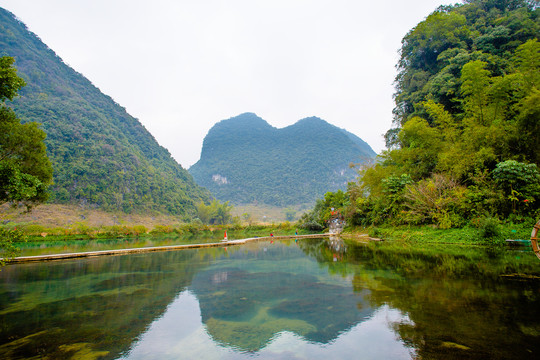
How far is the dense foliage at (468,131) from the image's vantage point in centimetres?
1217

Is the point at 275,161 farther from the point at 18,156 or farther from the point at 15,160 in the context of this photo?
the point at 15,160

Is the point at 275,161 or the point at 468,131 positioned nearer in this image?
the point at 468,131

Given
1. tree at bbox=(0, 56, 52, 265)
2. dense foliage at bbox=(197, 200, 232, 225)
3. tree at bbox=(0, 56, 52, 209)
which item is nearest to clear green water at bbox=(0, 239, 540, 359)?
tree at bbox=(0, 56, 52, 265)

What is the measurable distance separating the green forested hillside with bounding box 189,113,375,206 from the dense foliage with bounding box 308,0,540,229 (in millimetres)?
81199

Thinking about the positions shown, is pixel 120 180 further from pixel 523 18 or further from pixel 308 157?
A: pixel 308 157

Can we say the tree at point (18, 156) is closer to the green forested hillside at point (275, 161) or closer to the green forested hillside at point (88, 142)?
the green forested hillside at point (88, 142)

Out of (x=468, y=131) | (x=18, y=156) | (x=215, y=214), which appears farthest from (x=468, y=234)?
(x=215, y=214)

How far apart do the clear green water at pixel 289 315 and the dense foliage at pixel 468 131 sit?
5.26m

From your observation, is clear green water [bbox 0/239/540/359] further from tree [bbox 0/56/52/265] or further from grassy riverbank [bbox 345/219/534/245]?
grassy riverbank [bbox 345/219/534/245]

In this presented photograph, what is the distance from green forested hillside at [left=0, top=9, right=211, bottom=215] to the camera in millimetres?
51219

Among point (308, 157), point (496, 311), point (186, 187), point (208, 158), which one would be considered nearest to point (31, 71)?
point (186, 187)

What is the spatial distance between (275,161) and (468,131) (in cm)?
12511

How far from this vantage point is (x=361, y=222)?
26172 millimetres

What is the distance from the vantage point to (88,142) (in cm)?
5959
